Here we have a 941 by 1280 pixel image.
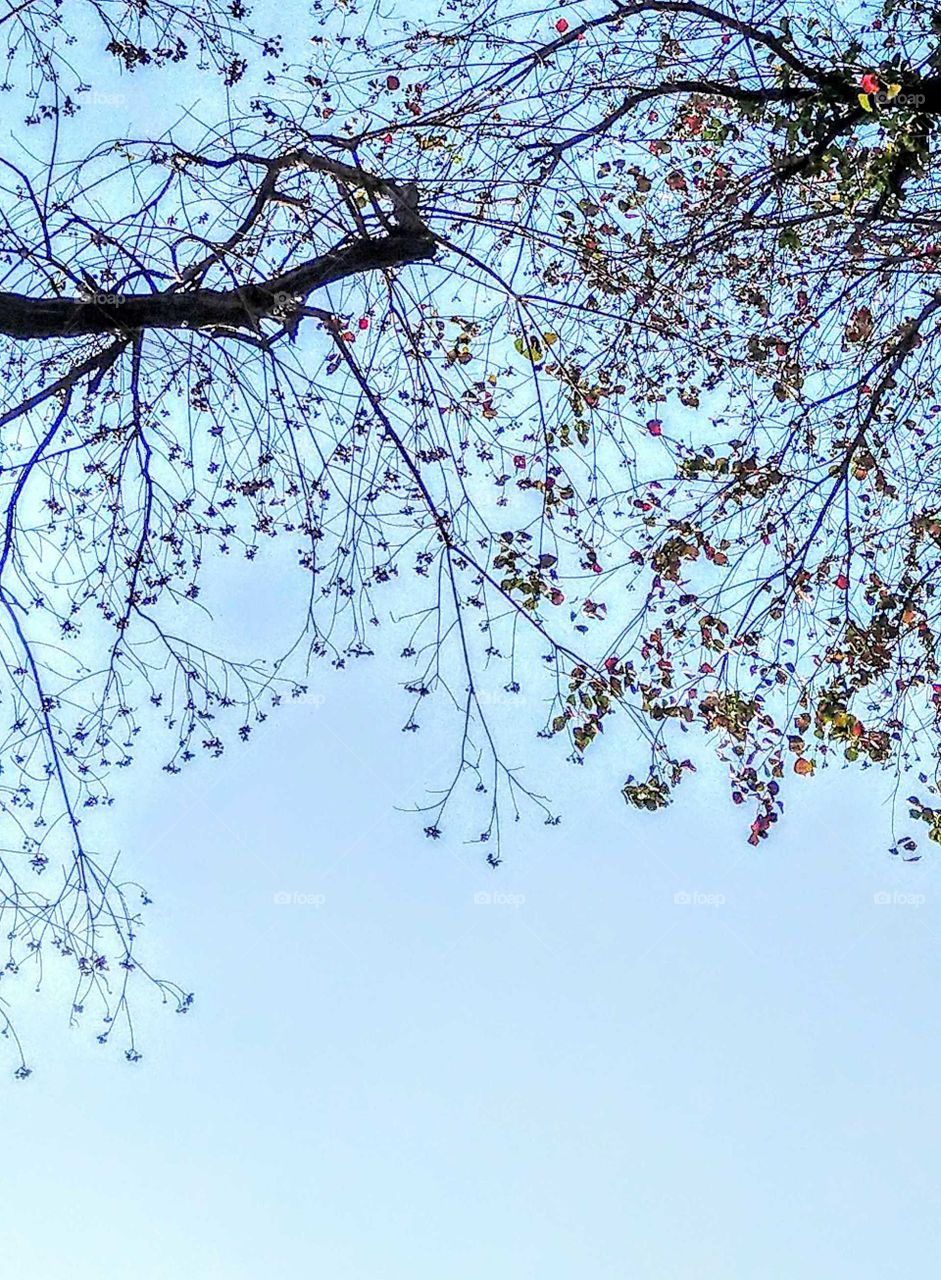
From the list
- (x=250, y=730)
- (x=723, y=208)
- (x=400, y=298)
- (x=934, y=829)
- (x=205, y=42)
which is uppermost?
(x=205, y=42)

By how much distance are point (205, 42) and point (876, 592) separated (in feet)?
12.7

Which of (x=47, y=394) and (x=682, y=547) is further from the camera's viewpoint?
(x=682, y=547)

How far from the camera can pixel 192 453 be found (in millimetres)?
4691

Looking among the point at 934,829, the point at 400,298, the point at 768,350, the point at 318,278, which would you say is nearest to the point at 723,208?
the point at 768,350

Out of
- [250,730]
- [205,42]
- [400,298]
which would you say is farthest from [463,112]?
[250,730]

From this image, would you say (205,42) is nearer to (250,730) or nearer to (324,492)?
(324,492)

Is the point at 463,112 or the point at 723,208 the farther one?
the point at 723,208

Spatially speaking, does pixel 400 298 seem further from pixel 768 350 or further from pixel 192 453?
pixel 768 350

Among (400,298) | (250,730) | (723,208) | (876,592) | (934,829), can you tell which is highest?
(723,208)

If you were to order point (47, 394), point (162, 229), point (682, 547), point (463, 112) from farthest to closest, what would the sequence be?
point (682, 547), point (463, 112), point (162, 229), point (47, 394)

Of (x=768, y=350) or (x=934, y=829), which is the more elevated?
(x=768, y=350)

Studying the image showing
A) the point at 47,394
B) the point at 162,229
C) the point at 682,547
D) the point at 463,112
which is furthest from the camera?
the point at 682,547

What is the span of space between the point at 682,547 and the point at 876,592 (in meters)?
0.93

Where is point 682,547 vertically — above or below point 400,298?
below
